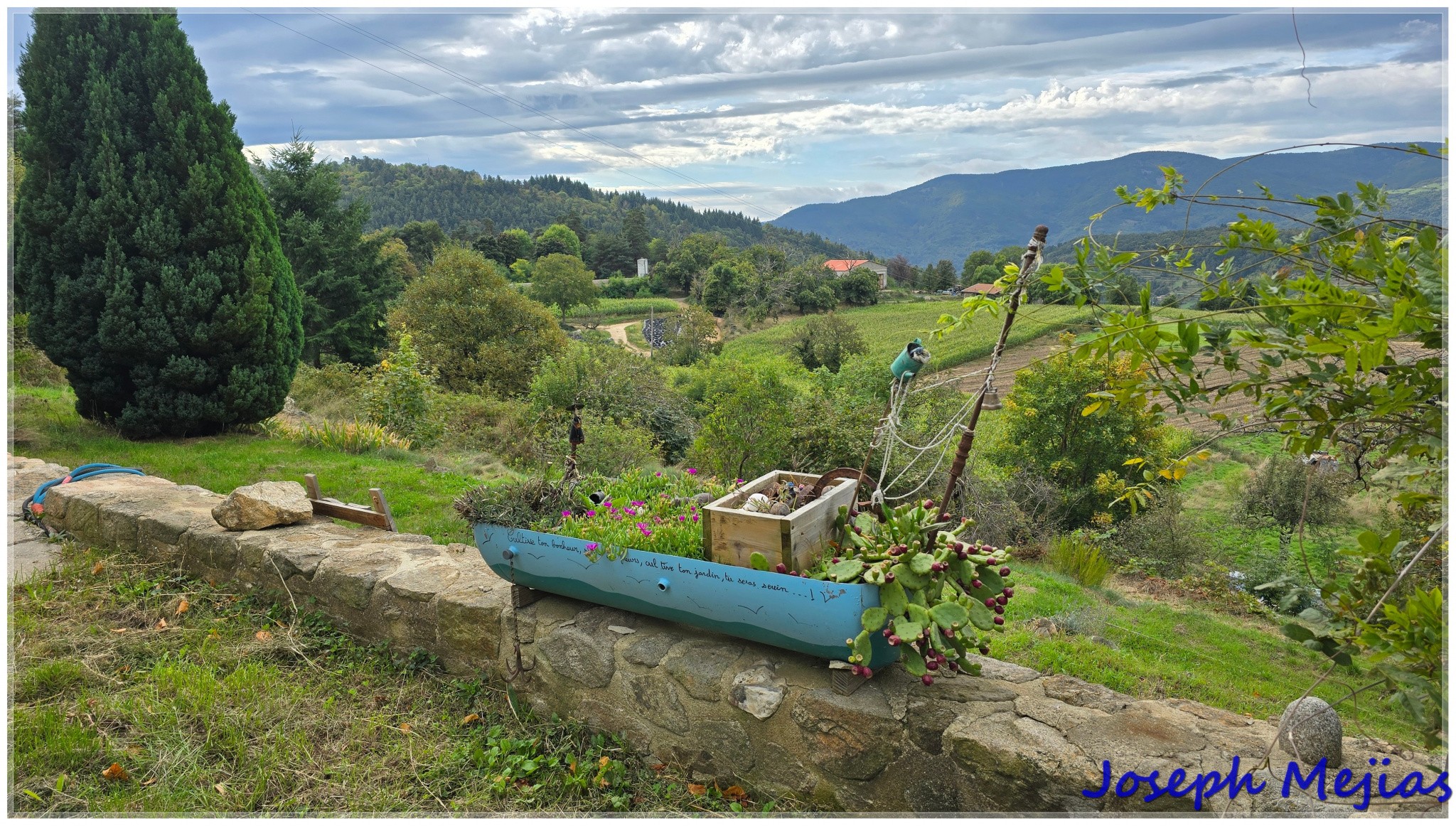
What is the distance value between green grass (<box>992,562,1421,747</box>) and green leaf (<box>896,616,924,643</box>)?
155 centimetres

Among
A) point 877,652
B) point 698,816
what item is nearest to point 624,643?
point 698,816

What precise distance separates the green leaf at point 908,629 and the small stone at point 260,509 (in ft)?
12.5

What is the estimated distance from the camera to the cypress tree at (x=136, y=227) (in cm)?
744

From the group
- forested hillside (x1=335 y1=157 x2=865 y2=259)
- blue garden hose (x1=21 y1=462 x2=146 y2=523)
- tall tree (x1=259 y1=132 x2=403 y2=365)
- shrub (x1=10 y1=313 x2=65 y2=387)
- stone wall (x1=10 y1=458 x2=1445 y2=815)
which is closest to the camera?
stone wall (x1=10 y1=458 x2=1445 y2=815)

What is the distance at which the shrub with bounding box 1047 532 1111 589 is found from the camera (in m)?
7.84

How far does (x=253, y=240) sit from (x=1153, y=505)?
11286 mm

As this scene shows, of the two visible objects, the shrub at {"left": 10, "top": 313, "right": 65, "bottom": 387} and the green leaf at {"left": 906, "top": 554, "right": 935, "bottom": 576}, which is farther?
the shrub at {"left": 10, "top": 313, "right": 65, "bottom": 387}

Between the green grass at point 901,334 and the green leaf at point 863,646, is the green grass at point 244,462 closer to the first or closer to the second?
the green leaf at point 863,646

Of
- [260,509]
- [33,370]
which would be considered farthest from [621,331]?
[260,509]

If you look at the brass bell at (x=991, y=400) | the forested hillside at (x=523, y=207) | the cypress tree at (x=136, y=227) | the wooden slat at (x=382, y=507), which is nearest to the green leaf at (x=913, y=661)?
the brass bell at (x=991, y=400)

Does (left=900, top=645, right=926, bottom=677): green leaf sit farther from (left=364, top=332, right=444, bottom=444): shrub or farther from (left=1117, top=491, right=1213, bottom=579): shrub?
(left=364, top=332, right=444, bottom=444): shrub

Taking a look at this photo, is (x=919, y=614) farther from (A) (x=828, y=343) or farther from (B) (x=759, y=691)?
(A) (x=828, y=343)

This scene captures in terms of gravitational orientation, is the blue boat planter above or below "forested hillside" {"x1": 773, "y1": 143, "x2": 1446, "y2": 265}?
below

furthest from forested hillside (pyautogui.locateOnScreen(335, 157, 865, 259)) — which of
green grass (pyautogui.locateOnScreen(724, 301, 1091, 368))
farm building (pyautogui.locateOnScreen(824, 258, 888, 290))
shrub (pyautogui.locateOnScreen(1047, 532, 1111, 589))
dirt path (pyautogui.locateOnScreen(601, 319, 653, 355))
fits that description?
shrub (pyautogui.locateOnScreen(1047, 532, 1111, 589))
